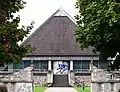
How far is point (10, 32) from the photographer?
21875mm

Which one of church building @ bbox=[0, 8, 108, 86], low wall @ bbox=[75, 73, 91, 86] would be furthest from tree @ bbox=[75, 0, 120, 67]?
low wall @ bbox=[75, 73, 91, 86]

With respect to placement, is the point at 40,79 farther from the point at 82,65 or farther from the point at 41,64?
the point at 82,65

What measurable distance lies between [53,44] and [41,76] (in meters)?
8.70

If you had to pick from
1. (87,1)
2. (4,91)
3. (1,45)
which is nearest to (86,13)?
(87,1)

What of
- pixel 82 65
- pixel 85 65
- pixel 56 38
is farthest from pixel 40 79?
pixel 56 38

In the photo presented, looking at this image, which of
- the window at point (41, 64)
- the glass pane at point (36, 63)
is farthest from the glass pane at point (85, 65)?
the glass pane at point (36, 63)

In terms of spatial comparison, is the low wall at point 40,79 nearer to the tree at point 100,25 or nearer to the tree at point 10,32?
the tree at point 100,25

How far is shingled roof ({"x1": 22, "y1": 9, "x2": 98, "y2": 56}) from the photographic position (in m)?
65.4

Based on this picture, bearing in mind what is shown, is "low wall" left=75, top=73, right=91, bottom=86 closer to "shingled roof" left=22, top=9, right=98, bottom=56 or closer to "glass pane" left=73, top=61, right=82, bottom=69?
"glass pane" left=73, top=61, right=82, bottom=69

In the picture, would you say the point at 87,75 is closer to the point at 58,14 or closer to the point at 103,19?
the point at 58,14

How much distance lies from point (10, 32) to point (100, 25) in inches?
415

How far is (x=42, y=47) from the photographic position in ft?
219

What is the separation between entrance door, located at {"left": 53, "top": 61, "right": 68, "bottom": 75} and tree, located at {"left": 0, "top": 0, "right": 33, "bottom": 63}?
128 ft

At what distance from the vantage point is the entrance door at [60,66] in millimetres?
63750
